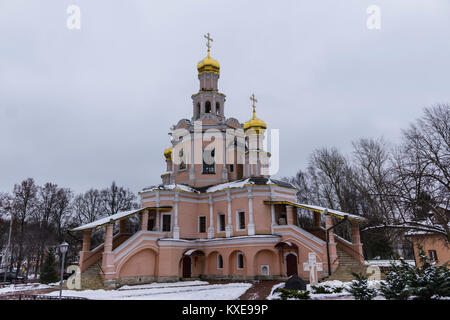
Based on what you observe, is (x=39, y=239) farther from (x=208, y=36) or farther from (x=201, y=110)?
(x=208, y=36)

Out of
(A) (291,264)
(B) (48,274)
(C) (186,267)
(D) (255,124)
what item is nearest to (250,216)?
(A) (291,264)

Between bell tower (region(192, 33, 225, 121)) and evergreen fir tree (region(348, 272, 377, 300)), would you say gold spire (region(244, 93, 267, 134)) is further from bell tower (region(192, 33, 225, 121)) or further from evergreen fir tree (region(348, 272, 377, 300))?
evergreen fir tree (region(348, 272, 377, 300))

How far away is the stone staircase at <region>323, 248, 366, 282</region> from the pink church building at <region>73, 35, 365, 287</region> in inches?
8.0

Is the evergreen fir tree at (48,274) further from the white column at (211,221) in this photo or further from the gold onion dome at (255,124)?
the gold onion dome at (255,124)

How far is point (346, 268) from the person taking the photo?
18.8 m

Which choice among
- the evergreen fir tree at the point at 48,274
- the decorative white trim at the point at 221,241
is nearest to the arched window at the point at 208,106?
the decorative white trim at the point at 221,241

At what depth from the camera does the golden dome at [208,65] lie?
3141 centimetres

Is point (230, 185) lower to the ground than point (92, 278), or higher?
higher

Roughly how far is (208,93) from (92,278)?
62.4 feet

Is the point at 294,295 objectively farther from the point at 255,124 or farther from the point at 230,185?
the point at 255,124

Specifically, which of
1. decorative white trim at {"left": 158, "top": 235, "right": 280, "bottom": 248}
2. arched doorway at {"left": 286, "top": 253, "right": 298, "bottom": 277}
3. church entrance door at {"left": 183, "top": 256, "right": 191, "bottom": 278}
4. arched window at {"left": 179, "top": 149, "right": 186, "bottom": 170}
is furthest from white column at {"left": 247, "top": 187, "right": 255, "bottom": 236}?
arched window at {"left": 179, "top": 149, "right": 186, "bottom": 170}
